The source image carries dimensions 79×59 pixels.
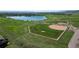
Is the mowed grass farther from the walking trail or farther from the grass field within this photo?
the walking trail

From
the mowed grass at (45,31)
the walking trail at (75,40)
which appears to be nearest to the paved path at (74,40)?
the walking trail at (75,40)

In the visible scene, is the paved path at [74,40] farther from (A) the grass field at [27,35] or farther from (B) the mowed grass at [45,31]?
(B) the mowed grass at [45,31]

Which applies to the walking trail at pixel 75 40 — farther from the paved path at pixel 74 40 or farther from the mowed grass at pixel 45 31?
the mowed grass at pixel 45 31

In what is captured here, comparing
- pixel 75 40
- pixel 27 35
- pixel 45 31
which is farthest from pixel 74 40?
pixel 27 35

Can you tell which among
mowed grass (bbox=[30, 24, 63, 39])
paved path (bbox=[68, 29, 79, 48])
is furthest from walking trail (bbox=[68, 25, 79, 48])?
mowed grass (bbox=[30, 24, 63, 39])

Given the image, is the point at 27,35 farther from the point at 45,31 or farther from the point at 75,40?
the point at 75,40

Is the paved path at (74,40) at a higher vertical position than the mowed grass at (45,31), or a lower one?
lower
